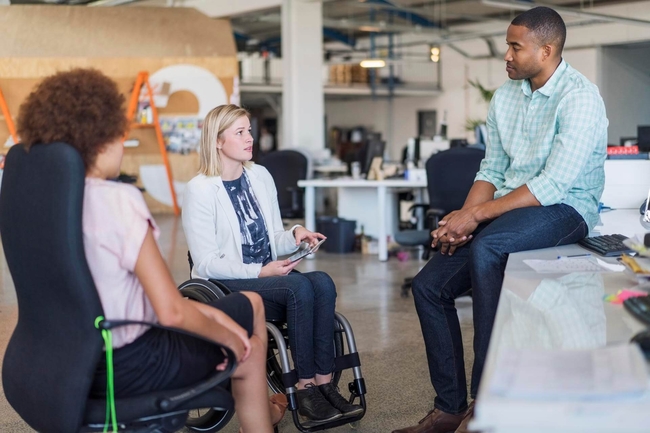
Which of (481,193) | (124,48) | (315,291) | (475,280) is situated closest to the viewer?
(475,280)

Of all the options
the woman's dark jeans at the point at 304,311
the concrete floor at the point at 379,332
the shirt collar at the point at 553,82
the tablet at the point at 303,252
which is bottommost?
the concrete floor at the point at 379,332

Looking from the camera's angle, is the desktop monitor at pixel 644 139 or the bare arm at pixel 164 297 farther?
the desktop monitor at pixel 644 139

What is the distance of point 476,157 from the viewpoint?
5.82m

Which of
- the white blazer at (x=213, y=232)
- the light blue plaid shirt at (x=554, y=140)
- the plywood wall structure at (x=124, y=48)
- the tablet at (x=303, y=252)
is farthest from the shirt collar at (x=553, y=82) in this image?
the plywood wall structure at (x=124, y=48)

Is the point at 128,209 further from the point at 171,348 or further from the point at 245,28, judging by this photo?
the point at 245,28

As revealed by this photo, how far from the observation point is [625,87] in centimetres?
1678

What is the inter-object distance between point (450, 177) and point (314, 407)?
3.24 meters

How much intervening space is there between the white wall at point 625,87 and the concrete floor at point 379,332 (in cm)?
956

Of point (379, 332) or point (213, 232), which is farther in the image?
point (379, 332)

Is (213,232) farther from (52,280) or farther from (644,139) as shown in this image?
(644,139)

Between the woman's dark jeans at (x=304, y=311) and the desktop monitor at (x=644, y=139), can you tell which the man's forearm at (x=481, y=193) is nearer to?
the woman's dark jeans at (x=304, y=311)

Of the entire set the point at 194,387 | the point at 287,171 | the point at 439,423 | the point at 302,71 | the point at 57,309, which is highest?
the point at 302,71

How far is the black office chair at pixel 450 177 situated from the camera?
19.2ft

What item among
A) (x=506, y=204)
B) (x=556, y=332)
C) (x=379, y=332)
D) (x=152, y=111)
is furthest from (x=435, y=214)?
(x=152, y=111)
